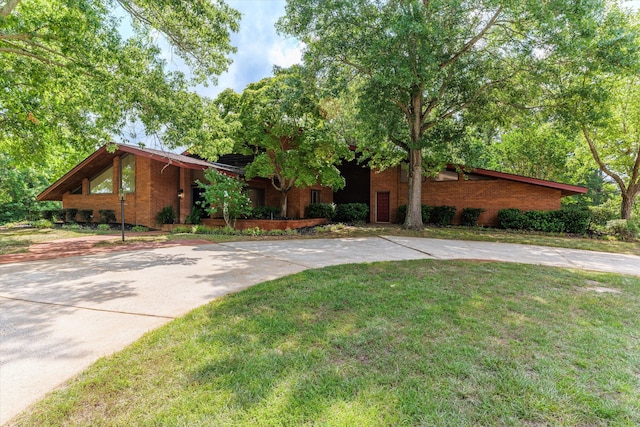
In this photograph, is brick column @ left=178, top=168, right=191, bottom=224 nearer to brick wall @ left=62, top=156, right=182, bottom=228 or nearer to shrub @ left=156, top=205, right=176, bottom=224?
brick wall @ left=62, top=156, right=182, bottom=228

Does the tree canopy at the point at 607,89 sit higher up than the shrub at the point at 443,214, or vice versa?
the tree canopy at the point at 607,89

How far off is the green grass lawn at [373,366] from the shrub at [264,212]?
10.8 meters

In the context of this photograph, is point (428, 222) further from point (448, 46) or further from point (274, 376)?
point (274, 376)

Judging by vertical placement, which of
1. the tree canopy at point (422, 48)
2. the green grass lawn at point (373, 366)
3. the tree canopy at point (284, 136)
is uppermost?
the tree canopy at point (422, 48)

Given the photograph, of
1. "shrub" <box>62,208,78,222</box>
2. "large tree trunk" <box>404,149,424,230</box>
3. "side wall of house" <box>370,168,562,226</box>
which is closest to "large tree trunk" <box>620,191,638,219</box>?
"side wall of house" <box>370,168,562,226</box>

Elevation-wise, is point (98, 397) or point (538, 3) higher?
point (538, 3)

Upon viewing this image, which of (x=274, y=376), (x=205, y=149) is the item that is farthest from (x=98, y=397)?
(x=205, y=149)

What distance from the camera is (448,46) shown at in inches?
406

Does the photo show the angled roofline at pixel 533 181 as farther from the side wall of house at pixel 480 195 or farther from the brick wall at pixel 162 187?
the brick wall at pixel 162 187

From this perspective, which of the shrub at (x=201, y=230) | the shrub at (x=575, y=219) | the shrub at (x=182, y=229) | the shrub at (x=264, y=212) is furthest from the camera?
the shrub at (x=264, y=212)

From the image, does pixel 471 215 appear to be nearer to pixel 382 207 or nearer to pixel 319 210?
pixel 382 207

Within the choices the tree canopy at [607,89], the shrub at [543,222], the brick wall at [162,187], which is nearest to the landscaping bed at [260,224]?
the brick wall at [162,187]

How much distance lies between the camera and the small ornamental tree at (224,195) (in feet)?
37.1

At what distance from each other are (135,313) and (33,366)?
1.05 m
